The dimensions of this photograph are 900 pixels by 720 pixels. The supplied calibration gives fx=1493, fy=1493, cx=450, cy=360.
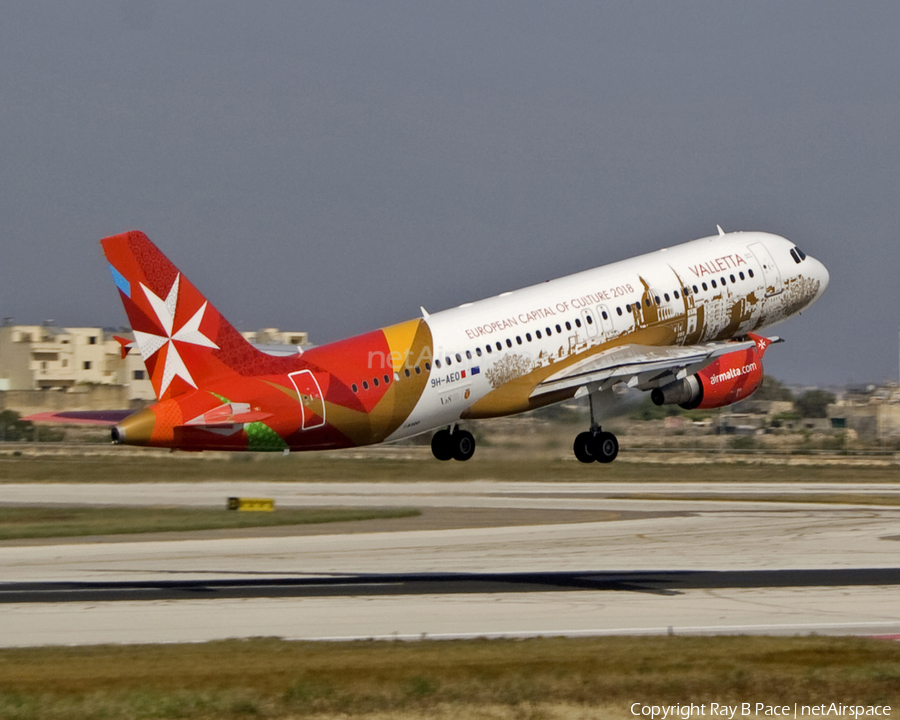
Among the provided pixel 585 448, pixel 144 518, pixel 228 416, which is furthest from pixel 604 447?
pixel 144 518

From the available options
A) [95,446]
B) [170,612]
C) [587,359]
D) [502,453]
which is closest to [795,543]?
[502,453]

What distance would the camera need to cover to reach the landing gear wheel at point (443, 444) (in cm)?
5659

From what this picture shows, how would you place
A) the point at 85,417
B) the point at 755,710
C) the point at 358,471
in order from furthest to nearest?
the point at 358,471
the point at 85,417
the point at 755,710

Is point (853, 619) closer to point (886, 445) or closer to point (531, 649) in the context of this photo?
point (531, 649)

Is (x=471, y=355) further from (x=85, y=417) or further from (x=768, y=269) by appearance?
(x=768, y=269)

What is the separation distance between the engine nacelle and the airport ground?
6.82 metres

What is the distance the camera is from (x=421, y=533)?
2921 inches

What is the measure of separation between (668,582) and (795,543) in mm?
15837

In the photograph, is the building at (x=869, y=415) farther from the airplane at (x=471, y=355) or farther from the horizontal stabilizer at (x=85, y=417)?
the horizontal stabilizer at (x=85, y=417)

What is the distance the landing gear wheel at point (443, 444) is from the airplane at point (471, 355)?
49 mm

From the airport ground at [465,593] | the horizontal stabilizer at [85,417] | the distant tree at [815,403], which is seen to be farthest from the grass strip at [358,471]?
the horizontal stabilizer at [85,417]

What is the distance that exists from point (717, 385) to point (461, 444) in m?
9.83

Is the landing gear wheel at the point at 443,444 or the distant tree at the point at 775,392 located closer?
the landing gear wheel at the point at 443,444

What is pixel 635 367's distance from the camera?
54.1 m
